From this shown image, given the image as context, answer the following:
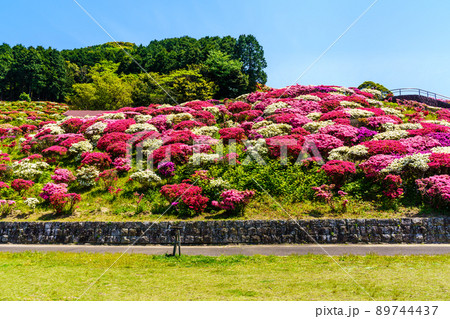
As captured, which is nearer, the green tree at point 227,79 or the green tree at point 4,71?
the green tree at point 227,79

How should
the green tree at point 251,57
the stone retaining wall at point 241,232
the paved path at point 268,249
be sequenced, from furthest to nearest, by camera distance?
the green tree at point 251,57, the stone retaining wall at point 241,232, the paved path at point 268,249

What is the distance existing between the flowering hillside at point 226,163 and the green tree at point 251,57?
42.5 metres

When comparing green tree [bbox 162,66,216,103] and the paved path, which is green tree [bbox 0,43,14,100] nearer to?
green tree [bbox 162,66,216,103]

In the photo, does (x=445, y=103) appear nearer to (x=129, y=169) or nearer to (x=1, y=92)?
(x=129, y=169)

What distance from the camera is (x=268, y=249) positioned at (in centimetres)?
1343

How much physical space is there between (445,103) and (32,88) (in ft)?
287

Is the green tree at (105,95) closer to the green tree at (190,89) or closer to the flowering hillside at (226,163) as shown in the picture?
the green tree at (190,89)

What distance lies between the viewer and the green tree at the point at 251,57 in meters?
70.6

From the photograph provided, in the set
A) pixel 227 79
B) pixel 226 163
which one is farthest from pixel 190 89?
pixel 226 163

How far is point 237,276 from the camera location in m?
9.41

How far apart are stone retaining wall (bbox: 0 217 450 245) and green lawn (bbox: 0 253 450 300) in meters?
2.41

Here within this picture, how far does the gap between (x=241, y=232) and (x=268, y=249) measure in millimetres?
1560

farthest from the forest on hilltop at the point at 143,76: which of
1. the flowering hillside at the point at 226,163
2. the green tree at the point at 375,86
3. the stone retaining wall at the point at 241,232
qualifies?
the stone retaining wall at the point at 241,232
